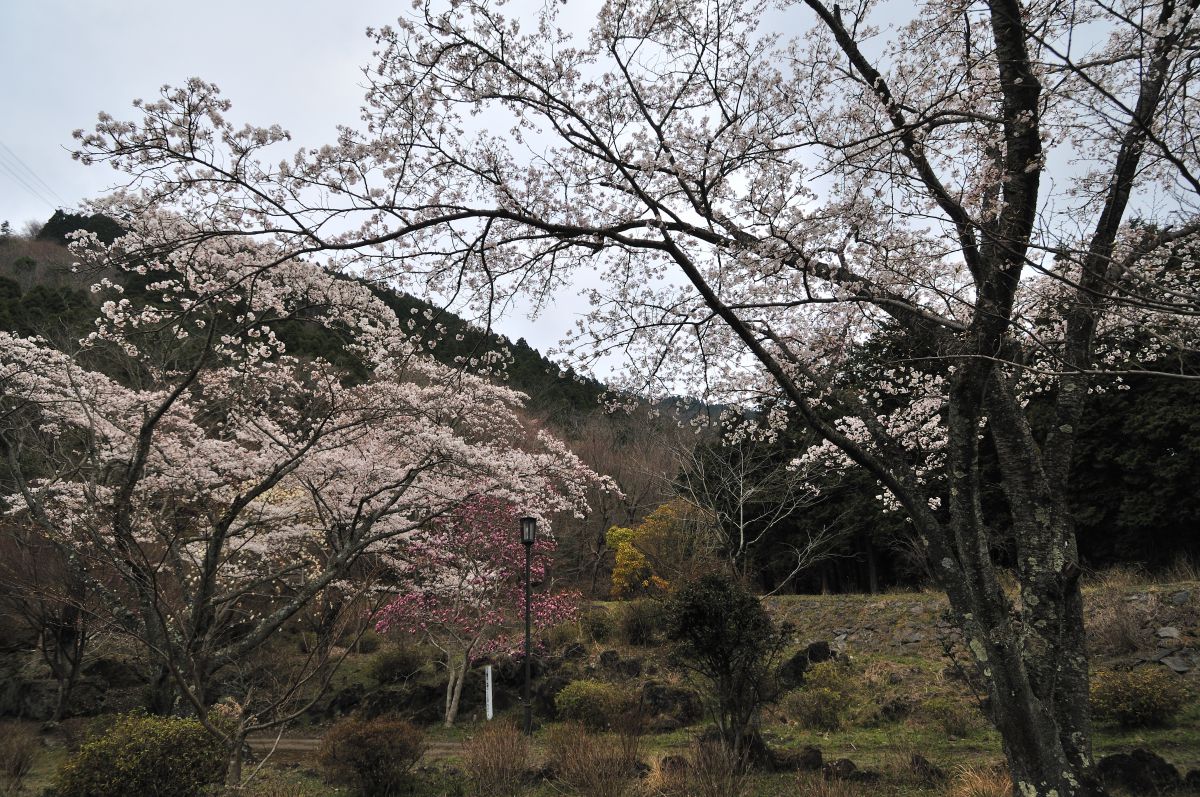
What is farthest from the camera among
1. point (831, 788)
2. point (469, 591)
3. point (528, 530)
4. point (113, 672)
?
point (113, 672)

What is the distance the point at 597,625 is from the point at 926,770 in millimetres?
9524

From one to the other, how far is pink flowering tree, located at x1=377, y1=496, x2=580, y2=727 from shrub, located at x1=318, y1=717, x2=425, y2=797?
5144 millimetres

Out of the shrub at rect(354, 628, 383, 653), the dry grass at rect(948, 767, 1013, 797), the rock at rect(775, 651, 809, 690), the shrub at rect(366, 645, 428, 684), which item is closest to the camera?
the dry grass at rect(948, 767, 1013, 797)

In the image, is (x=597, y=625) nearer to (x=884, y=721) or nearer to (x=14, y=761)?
(x=884, y=721)

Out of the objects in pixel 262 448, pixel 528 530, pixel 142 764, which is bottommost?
pixel 142 764

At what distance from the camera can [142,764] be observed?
19.9 feet

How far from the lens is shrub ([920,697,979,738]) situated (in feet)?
27.2

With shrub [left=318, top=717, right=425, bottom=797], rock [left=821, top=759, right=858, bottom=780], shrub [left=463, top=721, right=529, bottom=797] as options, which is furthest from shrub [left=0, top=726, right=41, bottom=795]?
rock [left=821, top=759, right=858, bottom=780]

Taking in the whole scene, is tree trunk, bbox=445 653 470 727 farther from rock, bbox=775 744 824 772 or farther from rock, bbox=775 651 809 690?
rock, bbox=775 744 824 772

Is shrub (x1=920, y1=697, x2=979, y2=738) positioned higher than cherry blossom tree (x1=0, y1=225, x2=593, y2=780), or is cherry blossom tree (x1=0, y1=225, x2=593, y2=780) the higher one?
cherry blossom tree (x1=0, y1=225, x2=593, y2=780)

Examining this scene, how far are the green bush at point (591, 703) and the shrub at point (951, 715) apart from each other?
4456mm

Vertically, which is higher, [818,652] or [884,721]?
[818,652]

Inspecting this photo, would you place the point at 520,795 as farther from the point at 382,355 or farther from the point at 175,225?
the point at 382,355

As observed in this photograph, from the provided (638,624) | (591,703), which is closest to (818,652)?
(638,624)
